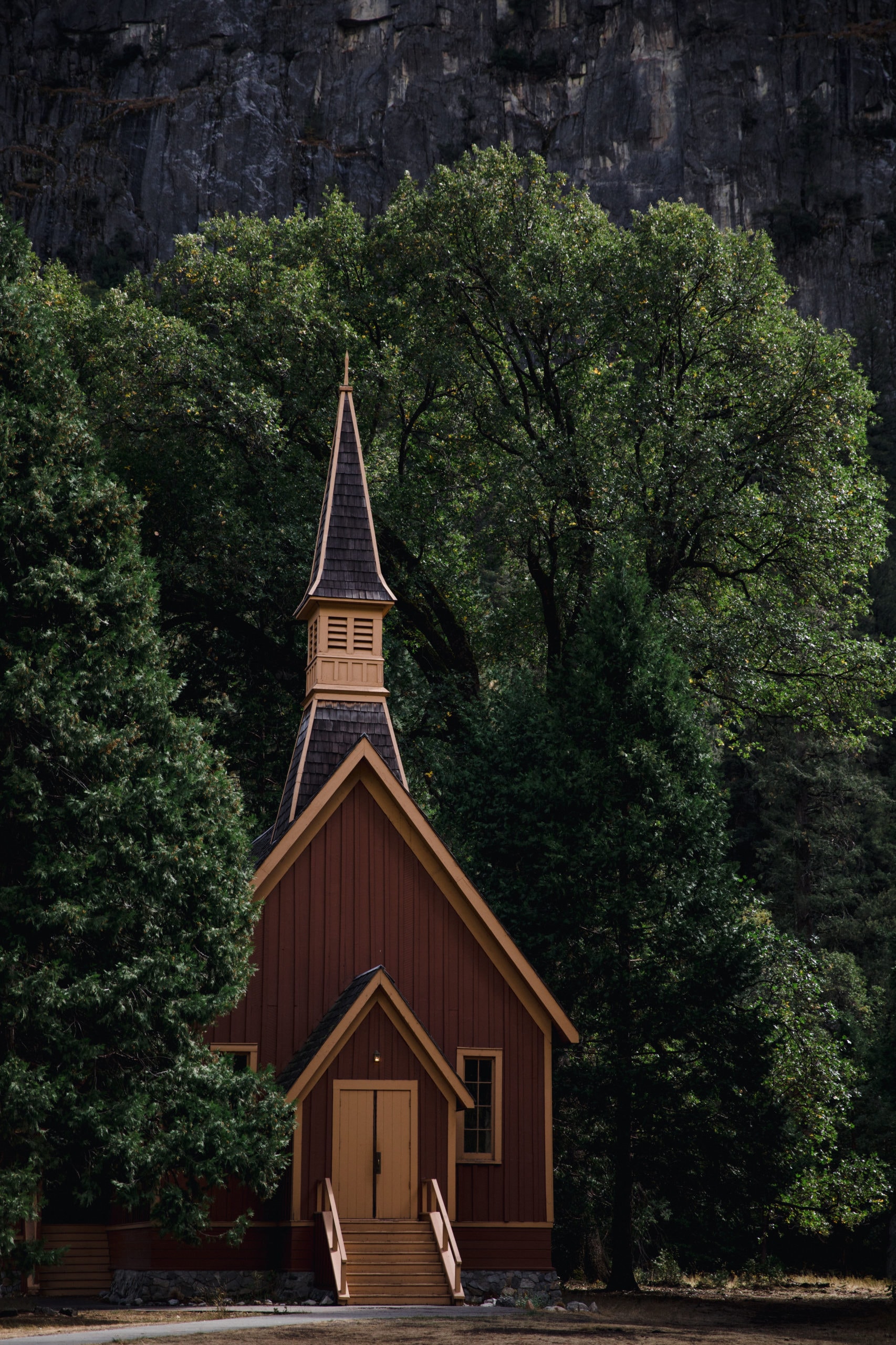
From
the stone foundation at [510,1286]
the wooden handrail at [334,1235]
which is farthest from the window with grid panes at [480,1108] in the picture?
the wooden handrail at [334,1235]

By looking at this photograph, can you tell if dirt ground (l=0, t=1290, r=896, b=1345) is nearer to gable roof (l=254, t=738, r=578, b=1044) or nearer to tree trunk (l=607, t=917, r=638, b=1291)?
tree trunk (l=607, t=917, r=638, b=1291)

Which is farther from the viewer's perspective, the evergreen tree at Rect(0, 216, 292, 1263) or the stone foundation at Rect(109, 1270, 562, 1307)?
the stone foundation at Rect(109, 1270, 562, 1307)

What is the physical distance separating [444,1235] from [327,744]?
7.24m

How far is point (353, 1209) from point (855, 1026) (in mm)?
11055

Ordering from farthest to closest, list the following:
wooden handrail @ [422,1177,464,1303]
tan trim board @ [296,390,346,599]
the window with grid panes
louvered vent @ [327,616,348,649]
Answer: tan trim board @ [296,390,346,599], louvered vent @ [327,616,348,649], the window with grid panes, wooden handrail @ [422,1177,464,1303]

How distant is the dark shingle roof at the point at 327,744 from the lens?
66.9 ft

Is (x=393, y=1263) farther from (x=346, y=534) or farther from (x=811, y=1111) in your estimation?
(x=346, y=534)

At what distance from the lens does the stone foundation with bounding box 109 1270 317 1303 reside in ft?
56.3

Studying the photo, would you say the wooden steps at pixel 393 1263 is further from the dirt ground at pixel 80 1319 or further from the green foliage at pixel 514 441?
the green foliage at pixel 514 441

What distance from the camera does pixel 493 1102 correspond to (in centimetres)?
1944

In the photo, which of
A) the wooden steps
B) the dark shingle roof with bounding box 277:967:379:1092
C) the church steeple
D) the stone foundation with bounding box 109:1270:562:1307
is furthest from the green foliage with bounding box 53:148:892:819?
the stone foundation with bounding box 109:1270:562:1307

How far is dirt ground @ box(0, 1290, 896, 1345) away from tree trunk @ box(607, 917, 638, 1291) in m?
2.88

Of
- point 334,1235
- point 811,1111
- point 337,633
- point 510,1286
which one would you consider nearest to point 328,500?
point 337,633

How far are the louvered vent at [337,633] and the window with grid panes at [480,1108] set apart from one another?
677 cm
